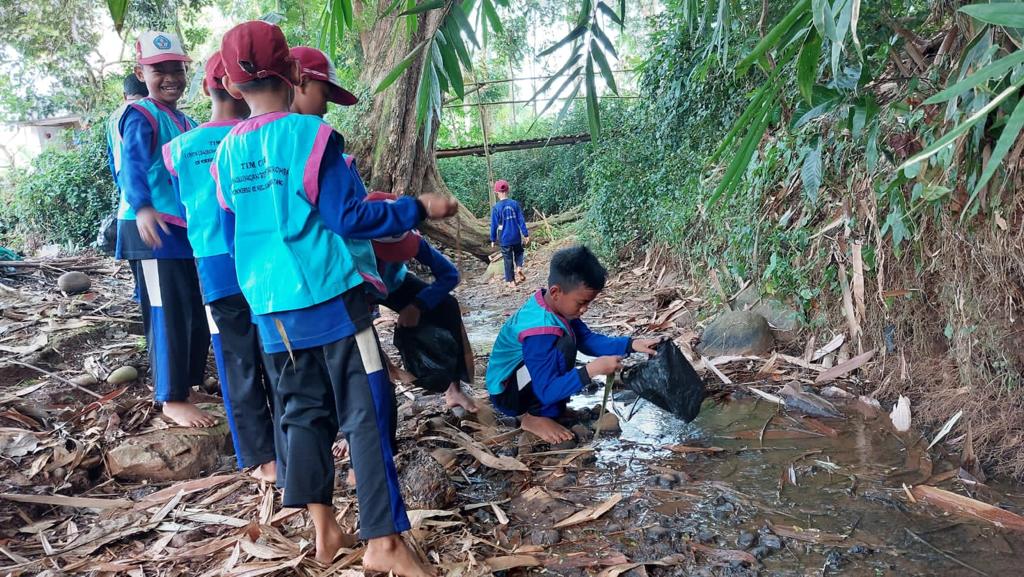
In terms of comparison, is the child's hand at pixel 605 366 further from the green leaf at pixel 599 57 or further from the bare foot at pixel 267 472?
the bare foot at pixel 267 472

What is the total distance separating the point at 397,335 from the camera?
352cm

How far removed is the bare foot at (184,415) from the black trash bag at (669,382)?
7.41ft

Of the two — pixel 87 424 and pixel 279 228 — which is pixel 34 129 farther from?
pixel 279 228

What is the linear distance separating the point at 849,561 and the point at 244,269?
7.42ft

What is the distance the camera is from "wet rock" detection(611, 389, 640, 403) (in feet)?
13.3

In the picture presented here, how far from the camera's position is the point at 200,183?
2754 millimetres

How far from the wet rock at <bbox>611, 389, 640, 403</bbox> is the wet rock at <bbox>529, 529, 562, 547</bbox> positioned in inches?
65.8

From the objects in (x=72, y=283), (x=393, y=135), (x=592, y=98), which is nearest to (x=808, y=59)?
(x=592, y=98)

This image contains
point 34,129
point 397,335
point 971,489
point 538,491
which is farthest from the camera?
point 34,129

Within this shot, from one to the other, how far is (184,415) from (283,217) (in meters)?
1.89

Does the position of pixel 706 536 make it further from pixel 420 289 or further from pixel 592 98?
pixel 420 289

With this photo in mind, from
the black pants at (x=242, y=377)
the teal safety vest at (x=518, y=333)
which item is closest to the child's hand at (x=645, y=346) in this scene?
the teal safety vest at (x=518, y=333)

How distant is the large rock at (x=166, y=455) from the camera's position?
323 cm

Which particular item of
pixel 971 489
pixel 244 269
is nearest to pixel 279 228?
pixel 244 269
